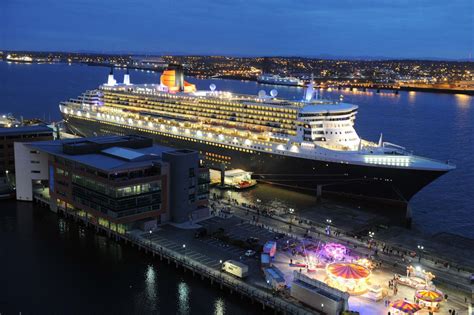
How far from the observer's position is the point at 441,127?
93.4 m

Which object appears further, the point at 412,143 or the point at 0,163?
the point at 412,143

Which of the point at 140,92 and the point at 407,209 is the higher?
the point at 140,92

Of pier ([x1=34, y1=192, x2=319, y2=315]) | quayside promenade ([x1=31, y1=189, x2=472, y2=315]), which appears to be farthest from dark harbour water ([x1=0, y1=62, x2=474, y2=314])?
quayside promenade ([x1=31, y1=189, x2=472, y2=315])

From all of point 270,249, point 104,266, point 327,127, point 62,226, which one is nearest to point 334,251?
point 270,249

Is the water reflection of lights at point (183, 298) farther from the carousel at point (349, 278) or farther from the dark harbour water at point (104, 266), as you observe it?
the carousel at point (349, 278)

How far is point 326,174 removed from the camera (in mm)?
43000

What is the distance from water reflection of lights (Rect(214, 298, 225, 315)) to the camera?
25188mm

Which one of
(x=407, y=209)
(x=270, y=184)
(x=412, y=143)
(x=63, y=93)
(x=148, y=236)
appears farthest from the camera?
(x=63, y=93)

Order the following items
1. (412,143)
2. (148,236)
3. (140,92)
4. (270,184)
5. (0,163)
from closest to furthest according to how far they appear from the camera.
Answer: (148,236)
(0,163)
(270,184)
(140,92)
(412,143)

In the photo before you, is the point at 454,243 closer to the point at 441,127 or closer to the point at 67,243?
the point at 67,243

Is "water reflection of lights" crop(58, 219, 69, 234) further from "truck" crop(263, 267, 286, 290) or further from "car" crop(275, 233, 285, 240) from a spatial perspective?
"truck" crop(263, 267, 286, 290)

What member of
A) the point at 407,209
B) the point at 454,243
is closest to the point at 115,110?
the point at 407,209

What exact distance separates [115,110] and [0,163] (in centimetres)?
2142

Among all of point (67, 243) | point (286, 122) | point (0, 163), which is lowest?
point (67, 243)
